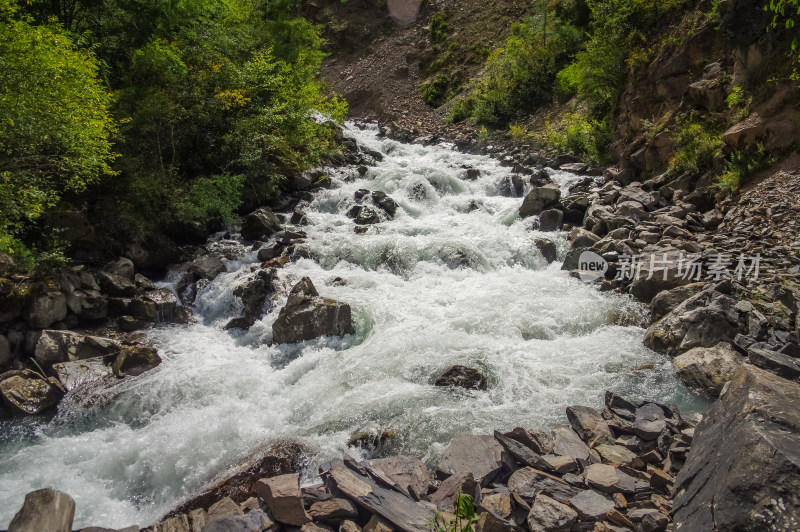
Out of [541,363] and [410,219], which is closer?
[541,363]

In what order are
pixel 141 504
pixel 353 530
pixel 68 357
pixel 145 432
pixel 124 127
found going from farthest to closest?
pixel 124 127 < pixel 68 357 < pixel 145 432 < pixel 141 504 < pixel 353 530

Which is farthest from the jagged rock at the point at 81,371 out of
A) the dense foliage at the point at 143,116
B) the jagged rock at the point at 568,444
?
the jagged rock at the point at 568,444

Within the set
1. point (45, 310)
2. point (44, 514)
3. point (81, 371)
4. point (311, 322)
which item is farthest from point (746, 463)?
point (45, 310)

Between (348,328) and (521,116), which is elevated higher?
(521,116)

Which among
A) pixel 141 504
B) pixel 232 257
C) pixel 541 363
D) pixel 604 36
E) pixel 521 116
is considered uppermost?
pixel 604 36

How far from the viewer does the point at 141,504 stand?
5094 mm

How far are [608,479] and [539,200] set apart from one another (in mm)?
10504

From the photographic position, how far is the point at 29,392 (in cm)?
704

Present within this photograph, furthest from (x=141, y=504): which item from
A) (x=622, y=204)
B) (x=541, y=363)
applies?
(x=622, y=204)

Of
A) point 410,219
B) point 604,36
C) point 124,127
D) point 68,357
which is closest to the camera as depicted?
point 68,357

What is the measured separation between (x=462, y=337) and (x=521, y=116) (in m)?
19.2

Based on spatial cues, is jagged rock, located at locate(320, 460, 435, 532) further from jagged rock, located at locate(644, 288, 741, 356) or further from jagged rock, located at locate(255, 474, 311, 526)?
jagged rock, located at locate(644, 288, 741, 356)

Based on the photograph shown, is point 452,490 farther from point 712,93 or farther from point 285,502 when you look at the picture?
point 712,93

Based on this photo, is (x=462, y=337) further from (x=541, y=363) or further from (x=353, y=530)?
(x=353, y=530)
